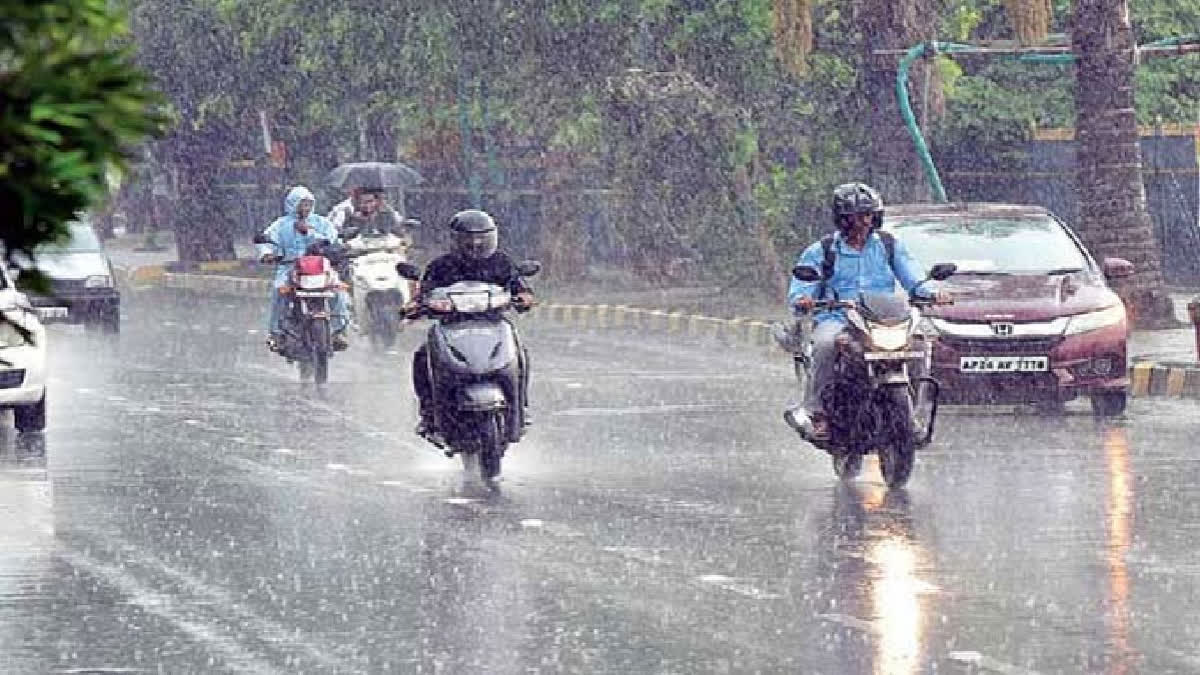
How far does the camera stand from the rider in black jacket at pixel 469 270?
50.8ft

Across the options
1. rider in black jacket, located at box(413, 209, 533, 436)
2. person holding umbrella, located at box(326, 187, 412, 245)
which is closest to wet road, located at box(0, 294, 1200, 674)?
rider in black jacket, located at box(413, 209, 533, 436)

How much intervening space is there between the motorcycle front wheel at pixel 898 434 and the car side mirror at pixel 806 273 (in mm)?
804

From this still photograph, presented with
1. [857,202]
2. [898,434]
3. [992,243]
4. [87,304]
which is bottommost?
[87,304]

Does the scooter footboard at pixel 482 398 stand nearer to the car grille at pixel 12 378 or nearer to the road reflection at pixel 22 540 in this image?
the road reflection at pixel 22 540

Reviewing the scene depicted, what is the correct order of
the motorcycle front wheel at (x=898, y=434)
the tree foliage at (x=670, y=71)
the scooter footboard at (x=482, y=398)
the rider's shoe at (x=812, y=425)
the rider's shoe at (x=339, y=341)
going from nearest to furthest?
1. the motorcycle front wheel at (x=898, y=434)
2. the scooter footboard at (x=482, y=398)
3. the rider's shoe at (x=812, y=425)
4. the rider's shoe at (x=339, y=341)
5. the tree foliage at (x=670, y=71)

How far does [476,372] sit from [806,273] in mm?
1737

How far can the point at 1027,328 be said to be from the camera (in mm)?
19422

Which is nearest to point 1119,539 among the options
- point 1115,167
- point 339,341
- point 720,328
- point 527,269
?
point 527,269

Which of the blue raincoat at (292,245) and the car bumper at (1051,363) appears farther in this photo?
the blue raincoat at (292,245)

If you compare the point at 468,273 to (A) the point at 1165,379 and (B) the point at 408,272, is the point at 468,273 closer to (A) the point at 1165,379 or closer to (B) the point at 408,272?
(B) the point at 408,272

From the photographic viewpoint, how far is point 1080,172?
26.4m

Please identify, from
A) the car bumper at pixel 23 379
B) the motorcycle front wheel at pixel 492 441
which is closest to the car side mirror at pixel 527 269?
the motorcycle front wheel at pixel 492 441

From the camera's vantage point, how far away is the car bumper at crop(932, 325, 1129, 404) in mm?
19375

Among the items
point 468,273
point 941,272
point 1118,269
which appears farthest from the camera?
point 1118,269
